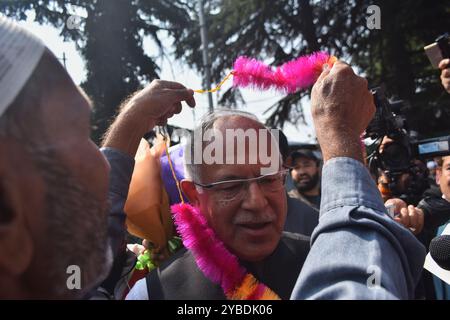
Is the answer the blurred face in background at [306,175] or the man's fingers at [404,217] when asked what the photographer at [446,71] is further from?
the blurred face in background at [306,175]

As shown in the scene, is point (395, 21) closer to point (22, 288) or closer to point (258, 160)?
point (258, 160)

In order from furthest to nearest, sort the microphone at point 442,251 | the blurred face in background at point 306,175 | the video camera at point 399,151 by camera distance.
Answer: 1. the blurred face in background at point 306,175
2. the video camera at point 399,151
3. the microphone at point 442,251

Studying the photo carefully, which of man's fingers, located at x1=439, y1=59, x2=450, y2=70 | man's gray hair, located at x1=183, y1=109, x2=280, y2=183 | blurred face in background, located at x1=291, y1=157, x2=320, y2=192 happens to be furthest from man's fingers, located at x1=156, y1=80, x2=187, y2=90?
blurred face in background, located at x1=291, y1=157, x2=320, y2=192

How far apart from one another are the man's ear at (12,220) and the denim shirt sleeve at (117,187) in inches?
29.8

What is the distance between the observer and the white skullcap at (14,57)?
788 millimetres

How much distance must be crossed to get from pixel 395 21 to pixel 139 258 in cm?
736

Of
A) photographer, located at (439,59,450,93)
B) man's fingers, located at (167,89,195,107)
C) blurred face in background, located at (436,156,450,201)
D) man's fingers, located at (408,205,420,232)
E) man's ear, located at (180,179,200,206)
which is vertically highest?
photographer, located at (439,59,450,93)

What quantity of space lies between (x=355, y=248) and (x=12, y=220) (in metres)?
0.63

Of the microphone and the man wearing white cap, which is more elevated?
the man wearing white cap

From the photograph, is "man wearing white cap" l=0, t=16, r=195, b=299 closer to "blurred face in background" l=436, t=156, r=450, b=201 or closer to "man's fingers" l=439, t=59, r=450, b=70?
"man's fingers" l=439, t=59, r=450, b=70

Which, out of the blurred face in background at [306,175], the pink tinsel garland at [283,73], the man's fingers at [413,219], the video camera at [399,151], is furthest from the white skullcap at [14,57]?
the blurred face in background at [306,175]

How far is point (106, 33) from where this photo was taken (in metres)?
8.78

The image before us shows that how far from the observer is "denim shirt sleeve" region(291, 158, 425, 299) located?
86 centimetres

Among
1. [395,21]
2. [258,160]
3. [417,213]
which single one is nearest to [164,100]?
[258,160]
